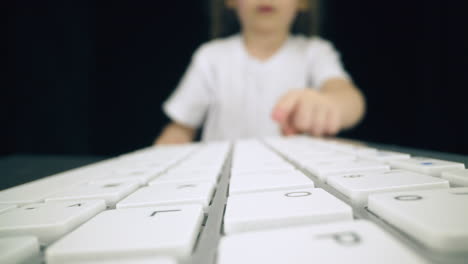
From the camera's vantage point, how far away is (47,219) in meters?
0.17

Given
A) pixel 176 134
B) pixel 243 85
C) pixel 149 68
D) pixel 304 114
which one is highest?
pixel 149 68

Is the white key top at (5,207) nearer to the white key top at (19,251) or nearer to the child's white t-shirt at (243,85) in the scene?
the white key top at (19,251)

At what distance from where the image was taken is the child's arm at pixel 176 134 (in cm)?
142

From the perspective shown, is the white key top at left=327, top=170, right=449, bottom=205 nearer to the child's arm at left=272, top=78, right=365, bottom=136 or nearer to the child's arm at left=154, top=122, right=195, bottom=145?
the child's arm at left=272, top=78, right=365, bottom=136

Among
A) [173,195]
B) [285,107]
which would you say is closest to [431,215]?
[173,195]

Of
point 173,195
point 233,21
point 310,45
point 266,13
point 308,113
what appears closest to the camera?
point 173,195

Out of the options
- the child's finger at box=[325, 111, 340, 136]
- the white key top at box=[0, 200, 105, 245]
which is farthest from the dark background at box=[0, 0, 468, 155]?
the white key top at box=[0, 200, 105, 245]

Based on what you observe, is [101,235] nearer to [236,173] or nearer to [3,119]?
[236,173]

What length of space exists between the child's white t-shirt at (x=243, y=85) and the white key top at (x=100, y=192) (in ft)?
3.92

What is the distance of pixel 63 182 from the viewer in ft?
1.01

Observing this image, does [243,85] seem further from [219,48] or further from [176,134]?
[176,134]

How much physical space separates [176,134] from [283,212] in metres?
1.38

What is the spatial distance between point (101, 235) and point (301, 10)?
192 centimetres

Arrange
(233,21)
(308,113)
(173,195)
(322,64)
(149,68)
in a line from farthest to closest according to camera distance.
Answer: (149,68), (233,21), (322,64), (308,113), (173,195)
